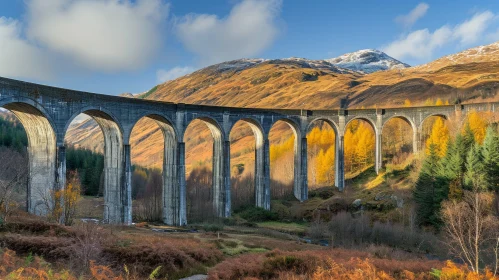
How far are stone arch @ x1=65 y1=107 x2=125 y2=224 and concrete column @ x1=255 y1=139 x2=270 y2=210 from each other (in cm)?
1964

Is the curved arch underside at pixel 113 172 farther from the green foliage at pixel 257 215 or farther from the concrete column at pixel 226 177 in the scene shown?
the green foliage at pixel 257 215

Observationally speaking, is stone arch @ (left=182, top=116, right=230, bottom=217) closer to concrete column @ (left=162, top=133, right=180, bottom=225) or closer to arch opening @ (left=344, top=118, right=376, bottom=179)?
concrete column @ (left=162, top=133, right=180, bottom=225)

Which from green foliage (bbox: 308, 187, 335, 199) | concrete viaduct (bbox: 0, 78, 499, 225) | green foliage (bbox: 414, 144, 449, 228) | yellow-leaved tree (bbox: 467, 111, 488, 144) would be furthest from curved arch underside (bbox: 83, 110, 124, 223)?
yellow-leaved tree (bbox: 467, 111, 488, 144)

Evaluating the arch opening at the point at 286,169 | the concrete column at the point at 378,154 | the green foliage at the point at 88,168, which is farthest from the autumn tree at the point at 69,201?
the green foliage at the point at 88,168

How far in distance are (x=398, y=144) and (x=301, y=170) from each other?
3089 centimetres

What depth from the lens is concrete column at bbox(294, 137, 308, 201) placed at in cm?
5234

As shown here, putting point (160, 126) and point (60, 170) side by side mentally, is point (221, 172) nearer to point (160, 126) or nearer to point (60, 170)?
point (160, 126)

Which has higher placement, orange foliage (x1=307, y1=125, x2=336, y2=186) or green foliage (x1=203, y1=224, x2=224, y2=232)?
orange foliage (x1=307, y1=125, x2=336, y2=186)

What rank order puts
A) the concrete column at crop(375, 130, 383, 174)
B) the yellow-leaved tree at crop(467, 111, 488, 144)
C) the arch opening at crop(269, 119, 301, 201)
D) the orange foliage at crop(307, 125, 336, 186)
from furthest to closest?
the orange foliage at crop(307, 125, 336, 186) → the concrete column at crop(375, 130, 383, 174) → the arch opening at crop(269, 119, 301, 201) → the yellow-leaved tree at crop(467, 111, 488, 144)

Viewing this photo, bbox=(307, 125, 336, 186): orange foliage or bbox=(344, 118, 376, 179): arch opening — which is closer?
bbox=(344, 118, 376, 179): arch opening

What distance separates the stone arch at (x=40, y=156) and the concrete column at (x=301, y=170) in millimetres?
32895

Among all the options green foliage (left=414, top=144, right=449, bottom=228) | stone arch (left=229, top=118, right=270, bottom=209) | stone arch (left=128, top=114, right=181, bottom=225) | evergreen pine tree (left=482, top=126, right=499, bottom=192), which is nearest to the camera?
evergreen pine tree (left=482, top=126, right=499, bottom=192)

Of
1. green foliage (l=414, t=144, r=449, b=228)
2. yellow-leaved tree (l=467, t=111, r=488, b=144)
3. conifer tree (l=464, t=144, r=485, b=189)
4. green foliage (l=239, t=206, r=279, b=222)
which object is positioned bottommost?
green foliage (l=239, t=206, r=279, b=222)

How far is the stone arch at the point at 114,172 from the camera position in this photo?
112ft
